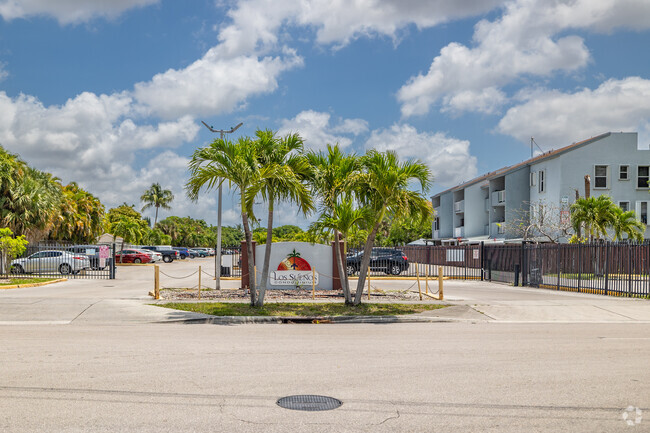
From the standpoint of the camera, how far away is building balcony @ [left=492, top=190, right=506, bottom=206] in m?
50.5

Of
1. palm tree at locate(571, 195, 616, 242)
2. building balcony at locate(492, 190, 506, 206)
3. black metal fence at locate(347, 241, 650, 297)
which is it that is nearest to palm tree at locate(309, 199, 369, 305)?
black metal fence at locate(347, 241, 650, 297)

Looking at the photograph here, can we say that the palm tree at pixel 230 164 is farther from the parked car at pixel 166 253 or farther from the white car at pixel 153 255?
the parked car at pixel 166 253

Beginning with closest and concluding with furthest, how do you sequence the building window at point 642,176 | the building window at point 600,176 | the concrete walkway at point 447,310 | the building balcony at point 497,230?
the concrete walkway at point 447,310
the building window at point 642,176
the building window at point 600,176
the building balcony at point 497,230

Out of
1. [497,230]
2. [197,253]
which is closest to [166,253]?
[197,253]

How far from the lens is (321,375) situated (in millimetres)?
7859

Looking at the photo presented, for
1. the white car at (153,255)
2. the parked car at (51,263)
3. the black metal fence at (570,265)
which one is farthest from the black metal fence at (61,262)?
the white car at (153,255)

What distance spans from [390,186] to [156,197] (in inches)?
3282

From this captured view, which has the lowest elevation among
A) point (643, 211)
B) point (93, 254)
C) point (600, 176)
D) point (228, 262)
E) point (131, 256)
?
point (131, 256)

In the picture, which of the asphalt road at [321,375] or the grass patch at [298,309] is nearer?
the asphalt road at [321,375]

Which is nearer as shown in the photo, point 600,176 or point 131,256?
point 600,176

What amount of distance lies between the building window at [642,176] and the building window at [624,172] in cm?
65

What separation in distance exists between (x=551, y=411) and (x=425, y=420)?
144 centimetres

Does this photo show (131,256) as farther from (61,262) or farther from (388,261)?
(388,261)

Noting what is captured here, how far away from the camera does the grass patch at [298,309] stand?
1533cm
